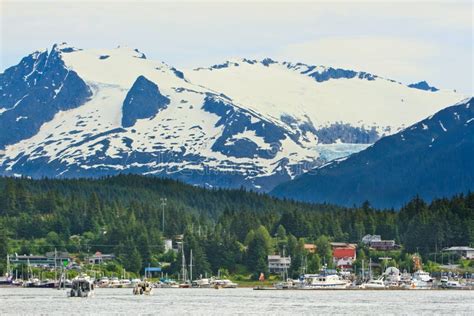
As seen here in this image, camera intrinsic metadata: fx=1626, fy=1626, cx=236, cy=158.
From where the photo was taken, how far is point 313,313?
18938cm

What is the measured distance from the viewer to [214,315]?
184625 mm

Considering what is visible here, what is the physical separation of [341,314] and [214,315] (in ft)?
49.2

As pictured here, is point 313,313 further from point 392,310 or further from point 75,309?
point 75,309

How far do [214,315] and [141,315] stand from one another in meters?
8.42

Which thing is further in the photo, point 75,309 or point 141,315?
point 75,309

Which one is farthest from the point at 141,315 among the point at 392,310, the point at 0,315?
the point at 392,310

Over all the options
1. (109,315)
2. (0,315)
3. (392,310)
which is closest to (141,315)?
(109,315)

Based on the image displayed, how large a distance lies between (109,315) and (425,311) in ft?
129

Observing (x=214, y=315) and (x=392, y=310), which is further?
(x=392, y=310)

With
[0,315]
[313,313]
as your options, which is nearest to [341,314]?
[313,313]

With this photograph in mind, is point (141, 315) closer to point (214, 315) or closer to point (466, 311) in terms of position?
point (214, 315)

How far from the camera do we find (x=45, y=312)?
621ft

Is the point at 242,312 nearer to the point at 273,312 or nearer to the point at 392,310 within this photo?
the point at 273,312

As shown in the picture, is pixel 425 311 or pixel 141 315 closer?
pixel 141 315
